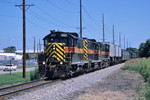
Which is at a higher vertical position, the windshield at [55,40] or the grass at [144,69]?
the windshield at [55,40]

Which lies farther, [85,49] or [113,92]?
[85,49]

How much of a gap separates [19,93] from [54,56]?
20.9 ft

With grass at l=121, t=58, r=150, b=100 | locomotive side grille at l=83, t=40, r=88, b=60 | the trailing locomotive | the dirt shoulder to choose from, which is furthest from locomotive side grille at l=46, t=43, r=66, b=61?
grass at l=121, t=58, r=150, b=100

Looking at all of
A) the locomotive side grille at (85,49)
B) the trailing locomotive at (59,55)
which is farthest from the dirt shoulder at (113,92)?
the locomotive side grille at (85,49)

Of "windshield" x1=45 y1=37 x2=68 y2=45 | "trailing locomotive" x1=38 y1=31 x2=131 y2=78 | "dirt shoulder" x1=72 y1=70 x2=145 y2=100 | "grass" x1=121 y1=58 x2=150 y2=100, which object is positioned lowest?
"dirt shoulder" x1=72 y1=70 x2=145 y2=100

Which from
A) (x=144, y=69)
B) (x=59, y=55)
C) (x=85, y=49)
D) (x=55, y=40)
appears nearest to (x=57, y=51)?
(x=59, y=55)

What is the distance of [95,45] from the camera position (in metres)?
28.7

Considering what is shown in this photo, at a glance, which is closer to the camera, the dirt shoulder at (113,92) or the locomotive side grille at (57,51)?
the dirt shoulder at (113,92)

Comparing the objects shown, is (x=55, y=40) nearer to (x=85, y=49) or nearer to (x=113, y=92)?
(x=85, y=49)

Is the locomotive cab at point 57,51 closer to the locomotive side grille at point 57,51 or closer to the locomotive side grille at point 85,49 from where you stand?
the locomotive side grille at point 57,51

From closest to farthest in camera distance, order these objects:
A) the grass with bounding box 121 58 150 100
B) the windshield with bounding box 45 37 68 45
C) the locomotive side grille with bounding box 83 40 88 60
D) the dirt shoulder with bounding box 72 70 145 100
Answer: the dirt shoulder with bounding box 72 70 145 100 < the grass with bounding box 121 58 150 100 < the windshield with bounding box 45 37 68 45 < the locomotive side grille with bounding box 83 40 88 60

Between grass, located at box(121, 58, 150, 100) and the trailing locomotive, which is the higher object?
the trailing locomotive

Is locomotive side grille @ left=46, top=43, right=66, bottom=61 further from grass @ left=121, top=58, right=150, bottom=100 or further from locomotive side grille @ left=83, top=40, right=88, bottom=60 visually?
grass @ left=121, top=58, right=150, bottom=100

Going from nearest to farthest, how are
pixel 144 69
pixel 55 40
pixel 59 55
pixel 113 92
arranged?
pixel 113 92 → pixel 59 55 → pixel 55 40 → pixel 144 69
